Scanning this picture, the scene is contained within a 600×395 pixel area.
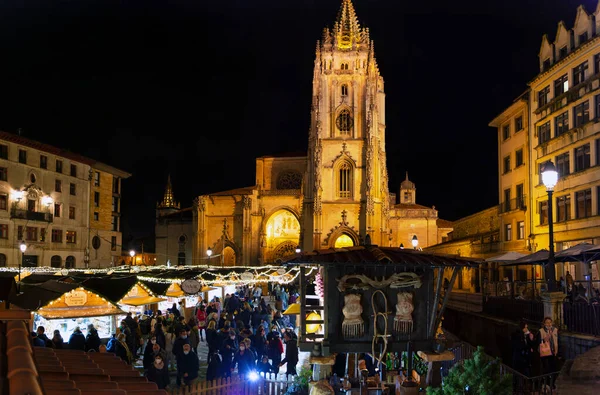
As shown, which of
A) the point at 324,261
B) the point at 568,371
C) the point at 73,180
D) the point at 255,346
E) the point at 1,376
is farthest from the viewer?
the point at 73,180

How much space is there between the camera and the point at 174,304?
81.8 feet

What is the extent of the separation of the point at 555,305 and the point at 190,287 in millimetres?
12957

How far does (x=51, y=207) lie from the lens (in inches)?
2041

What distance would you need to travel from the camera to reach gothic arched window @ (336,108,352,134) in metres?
64.3

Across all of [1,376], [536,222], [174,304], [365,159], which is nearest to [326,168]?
[365,159]

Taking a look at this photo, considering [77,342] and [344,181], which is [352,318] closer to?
[77,342]

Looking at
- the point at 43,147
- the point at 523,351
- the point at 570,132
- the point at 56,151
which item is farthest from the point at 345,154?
the point at 523,351

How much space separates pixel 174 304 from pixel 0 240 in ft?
90.3

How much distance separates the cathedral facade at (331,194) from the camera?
205 feet

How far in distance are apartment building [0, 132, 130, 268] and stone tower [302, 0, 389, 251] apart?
21.0 m

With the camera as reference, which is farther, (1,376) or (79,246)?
(79,246)

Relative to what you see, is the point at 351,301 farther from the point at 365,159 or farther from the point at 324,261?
the point at 365,159

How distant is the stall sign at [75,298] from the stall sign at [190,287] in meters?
6.46

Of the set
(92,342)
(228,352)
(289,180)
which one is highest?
(289,180)
